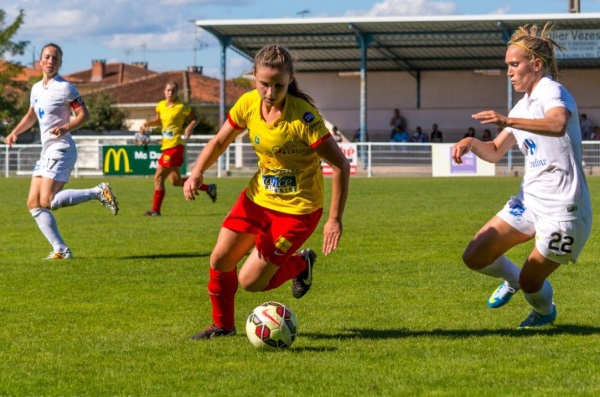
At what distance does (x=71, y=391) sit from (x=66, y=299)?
3441mm

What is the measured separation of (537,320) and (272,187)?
196cm

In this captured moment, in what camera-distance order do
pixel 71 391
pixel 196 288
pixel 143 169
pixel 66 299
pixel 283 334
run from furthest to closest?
pixel 143 169
pixel 196 288
pixel 66 299
pixel 283 334
pixel 71 391

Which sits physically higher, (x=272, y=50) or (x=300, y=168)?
(x=272, y=50)

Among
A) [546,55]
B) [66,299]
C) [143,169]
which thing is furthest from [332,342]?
[143,169]

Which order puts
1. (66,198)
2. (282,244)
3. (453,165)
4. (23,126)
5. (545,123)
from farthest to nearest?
(453,165) < (23,126) < (66,198) < (282,244) < (545,123)

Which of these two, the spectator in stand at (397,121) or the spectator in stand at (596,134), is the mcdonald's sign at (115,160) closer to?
the spectator in stand at (397,121)

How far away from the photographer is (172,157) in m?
18.3

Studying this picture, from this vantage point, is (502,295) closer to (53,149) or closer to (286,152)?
(286,152)

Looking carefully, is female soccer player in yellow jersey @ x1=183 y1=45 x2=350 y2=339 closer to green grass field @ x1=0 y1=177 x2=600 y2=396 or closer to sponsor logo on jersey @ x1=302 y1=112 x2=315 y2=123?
sponsor logo on jersey @ x1=302 y1=112 x2=315 y2=123

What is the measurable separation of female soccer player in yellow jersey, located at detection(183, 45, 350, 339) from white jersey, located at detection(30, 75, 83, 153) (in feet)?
16.1

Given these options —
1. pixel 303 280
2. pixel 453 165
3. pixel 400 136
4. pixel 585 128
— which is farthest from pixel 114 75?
pixel 303 280

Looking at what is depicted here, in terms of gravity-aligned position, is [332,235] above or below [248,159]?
below

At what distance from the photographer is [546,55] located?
671 cm

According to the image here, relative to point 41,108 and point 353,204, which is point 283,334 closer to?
point 41,108
